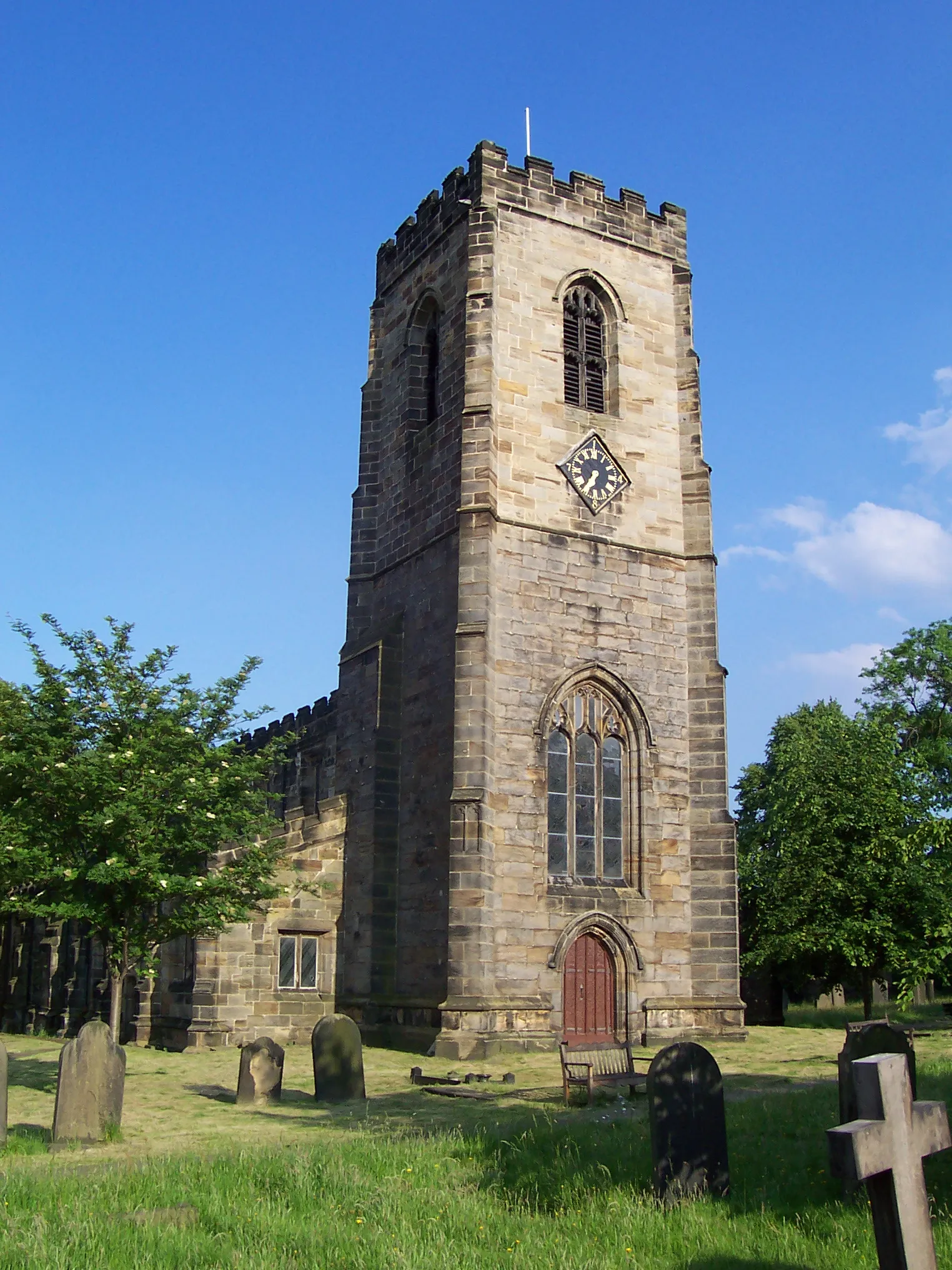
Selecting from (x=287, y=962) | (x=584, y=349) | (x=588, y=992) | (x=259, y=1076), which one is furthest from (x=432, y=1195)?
(x=584, y=349)

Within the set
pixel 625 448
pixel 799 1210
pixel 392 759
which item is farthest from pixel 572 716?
pixel 799 1210

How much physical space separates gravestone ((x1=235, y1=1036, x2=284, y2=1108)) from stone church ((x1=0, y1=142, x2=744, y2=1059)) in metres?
6.09

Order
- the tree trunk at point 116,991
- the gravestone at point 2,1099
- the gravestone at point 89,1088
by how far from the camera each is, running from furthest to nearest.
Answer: the tree trunk at point 116,991, the gravestone at point 89,1088, the gravestone at point 2,1099

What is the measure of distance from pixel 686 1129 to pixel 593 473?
57.6ft

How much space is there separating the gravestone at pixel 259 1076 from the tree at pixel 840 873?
45.2 feet

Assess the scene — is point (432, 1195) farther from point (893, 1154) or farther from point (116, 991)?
point (116, 991)

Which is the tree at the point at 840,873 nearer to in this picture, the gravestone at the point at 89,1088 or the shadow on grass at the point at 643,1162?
the shadow on grass at the point at 643,1162

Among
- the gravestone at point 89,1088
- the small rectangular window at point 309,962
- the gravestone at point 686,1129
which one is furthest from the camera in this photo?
the small rectangular window at point 309,962

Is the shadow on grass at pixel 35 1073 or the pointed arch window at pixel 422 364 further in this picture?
the pointed arch window at pixel 422 364

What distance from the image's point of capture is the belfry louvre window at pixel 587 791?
75.8 feet

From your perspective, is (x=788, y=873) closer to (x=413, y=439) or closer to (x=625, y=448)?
(x=625, y=448)

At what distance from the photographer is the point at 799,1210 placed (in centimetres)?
847

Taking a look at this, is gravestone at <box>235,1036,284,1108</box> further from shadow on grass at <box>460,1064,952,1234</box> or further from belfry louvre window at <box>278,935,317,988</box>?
belfry louvre window at <box>278,935,317,988</box>

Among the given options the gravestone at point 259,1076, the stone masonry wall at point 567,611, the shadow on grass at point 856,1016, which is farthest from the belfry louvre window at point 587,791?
the gravestone at point 259,1076
